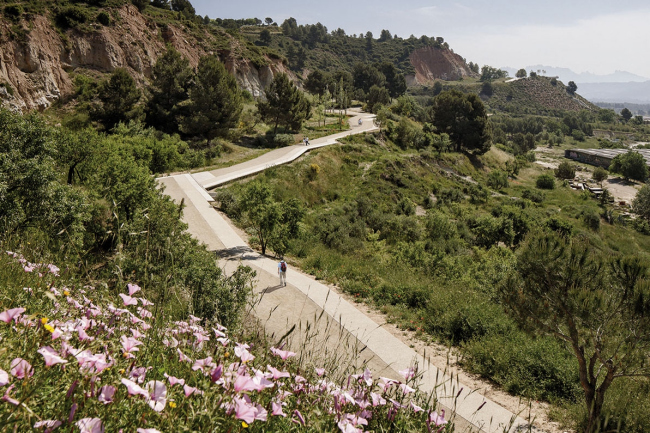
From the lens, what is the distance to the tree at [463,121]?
57.2 m

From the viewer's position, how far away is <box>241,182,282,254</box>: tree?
1554 centimetres

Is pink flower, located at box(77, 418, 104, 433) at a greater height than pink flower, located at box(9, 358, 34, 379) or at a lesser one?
lesser

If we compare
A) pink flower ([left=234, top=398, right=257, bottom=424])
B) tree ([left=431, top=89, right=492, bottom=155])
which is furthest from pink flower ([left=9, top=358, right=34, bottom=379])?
A: tree ([left=431, top=89, right=492, bottom=155])

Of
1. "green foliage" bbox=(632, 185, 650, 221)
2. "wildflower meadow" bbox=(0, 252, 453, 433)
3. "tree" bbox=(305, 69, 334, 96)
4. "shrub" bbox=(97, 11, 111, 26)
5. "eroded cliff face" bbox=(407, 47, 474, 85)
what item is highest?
"eroded cliff face" bbox=(407, 47, 474, 85)

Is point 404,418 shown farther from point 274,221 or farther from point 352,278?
point 274,221

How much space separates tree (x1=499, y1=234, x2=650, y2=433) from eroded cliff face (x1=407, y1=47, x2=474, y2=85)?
163m

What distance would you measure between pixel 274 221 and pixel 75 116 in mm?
24944

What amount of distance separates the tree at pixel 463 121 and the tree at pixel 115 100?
45227 mm

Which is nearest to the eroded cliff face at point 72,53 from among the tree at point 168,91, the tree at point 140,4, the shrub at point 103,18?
the shrub at point 103,18

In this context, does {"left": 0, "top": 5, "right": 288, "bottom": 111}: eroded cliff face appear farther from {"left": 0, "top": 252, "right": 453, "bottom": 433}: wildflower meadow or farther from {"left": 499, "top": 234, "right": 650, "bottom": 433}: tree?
{"left": 499, "top": 234, "right": 650, "bottom": 433}: tree

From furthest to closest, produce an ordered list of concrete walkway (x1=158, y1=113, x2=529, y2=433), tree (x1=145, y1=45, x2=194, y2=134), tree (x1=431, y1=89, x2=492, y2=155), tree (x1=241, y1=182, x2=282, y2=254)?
→ tree (x1=431, y1=89, x2=492, y2=155) < tree (x1=145, y1=45, x2=194, y2=134) < tree (x1=241, y1=182, x2=282, y2=254) < concrete walkway (x1=158, y1=113, x2=529, y2=433)

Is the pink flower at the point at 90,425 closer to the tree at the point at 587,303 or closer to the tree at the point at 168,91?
the tree at the point at 587,303

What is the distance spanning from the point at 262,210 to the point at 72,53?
34.0 metres

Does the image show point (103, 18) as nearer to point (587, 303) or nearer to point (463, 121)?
point (463, 121)
